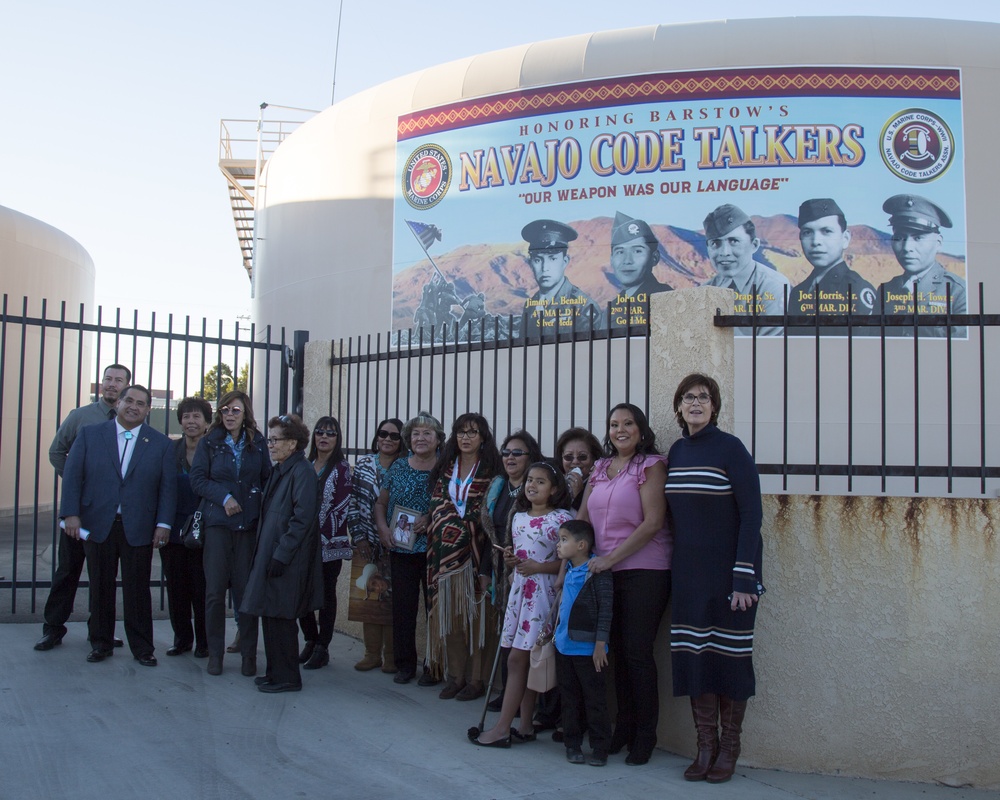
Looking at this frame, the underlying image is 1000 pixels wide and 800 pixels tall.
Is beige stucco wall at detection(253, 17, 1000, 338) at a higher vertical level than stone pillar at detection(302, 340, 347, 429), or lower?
higher

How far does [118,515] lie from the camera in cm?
588

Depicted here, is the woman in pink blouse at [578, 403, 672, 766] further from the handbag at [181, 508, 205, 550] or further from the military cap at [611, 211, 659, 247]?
the military cap at [611, 211, 659, 247]

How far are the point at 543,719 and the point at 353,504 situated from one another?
6.47 feet

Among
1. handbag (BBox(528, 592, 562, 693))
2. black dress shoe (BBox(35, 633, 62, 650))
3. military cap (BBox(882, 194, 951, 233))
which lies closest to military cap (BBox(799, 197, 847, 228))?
military cap (BBox(882, 194, 951, 233))

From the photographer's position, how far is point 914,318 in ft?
15.0

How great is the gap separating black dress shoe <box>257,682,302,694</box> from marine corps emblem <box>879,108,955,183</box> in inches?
362

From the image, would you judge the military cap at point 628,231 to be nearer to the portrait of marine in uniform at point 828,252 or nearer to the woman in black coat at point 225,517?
the portrait of marine in uniform at point 828,252

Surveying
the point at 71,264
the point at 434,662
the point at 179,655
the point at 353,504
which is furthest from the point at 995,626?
the point at 71,264

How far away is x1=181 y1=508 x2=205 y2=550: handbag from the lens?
19.5ft

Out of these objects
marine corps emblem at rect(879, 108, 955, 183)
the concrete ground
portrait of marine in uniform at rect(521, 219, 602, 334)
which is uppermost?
marine corps emblem at rect(879, 108, 955, 183)

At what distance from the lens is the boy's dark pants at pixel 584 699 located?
432 centimetres

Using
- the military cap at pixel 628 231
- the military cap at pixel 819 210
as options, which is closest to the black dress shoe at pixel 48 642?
the military cap at pixel 628 231

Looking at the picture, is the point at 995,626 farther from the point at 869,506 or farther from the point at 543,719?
the point at 543,719

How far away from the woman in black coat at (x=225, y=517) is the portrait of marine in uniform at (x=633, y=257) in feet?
20.8
